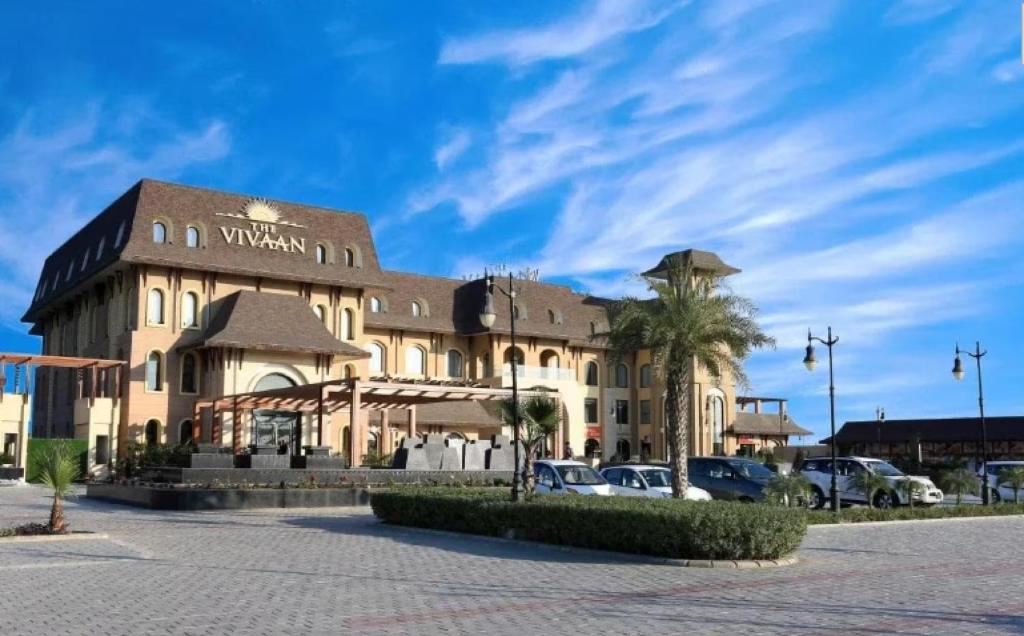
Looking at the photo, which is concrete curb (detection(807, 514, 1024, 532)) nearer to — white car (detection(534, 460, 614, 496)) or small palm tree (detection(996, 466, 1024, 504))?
small palm tree (detection(996, 466, 1024, 504))

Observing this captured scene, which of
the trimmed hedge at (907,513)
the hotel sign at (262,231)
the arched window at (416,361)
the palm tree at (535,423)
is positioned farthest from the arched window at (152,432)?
the trimmed hedge at (907,513)

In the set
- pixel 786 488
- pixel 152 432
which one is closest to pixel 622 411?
pixel 152 432

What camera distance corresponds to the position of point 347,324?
51.4m

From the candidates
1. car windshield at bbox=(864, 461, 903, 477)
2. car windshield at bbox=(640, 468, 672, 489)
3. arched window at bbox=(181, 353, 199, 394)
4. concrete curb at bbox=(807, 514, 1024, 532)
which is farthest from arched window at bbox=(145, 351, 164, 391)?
concrete curb at bbox=(807, 514, 1024, 532)

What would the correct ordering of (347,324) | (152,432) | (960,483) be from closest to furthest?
(960,483) < (152,432) < (347,324)

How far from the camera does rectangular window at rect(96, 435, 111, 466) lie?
44188 millimetres

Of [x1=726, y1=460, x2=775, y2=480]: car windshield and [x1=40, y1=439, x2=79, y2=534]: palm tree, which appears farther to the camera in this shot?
[x1=726, y1=460, x2=775, y2=480]: car windshield

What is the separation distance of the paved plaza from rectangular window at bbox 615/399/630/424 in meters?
45.5

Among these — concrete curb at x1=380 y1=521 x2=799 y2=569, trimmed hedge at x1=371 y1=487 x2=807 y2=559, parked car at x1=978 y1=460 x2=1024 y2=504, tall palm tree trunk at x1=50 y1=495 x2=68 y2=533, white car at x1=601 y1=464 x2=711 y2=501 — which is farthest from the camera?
parked car at x1=978 y1=460 x2=1024 y2=504

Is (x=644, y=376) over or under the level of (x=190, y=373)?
over

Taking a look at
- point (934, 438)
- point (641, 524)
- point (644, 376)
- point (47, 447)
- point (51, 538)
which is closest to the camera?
point (641, 524)

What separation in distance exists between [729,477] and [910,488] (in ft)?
15.3

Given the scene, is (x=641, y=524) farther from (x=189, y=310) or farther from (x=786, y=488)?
(x=189, y=310)

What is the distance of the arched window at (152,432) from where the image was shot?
44.7 meters
